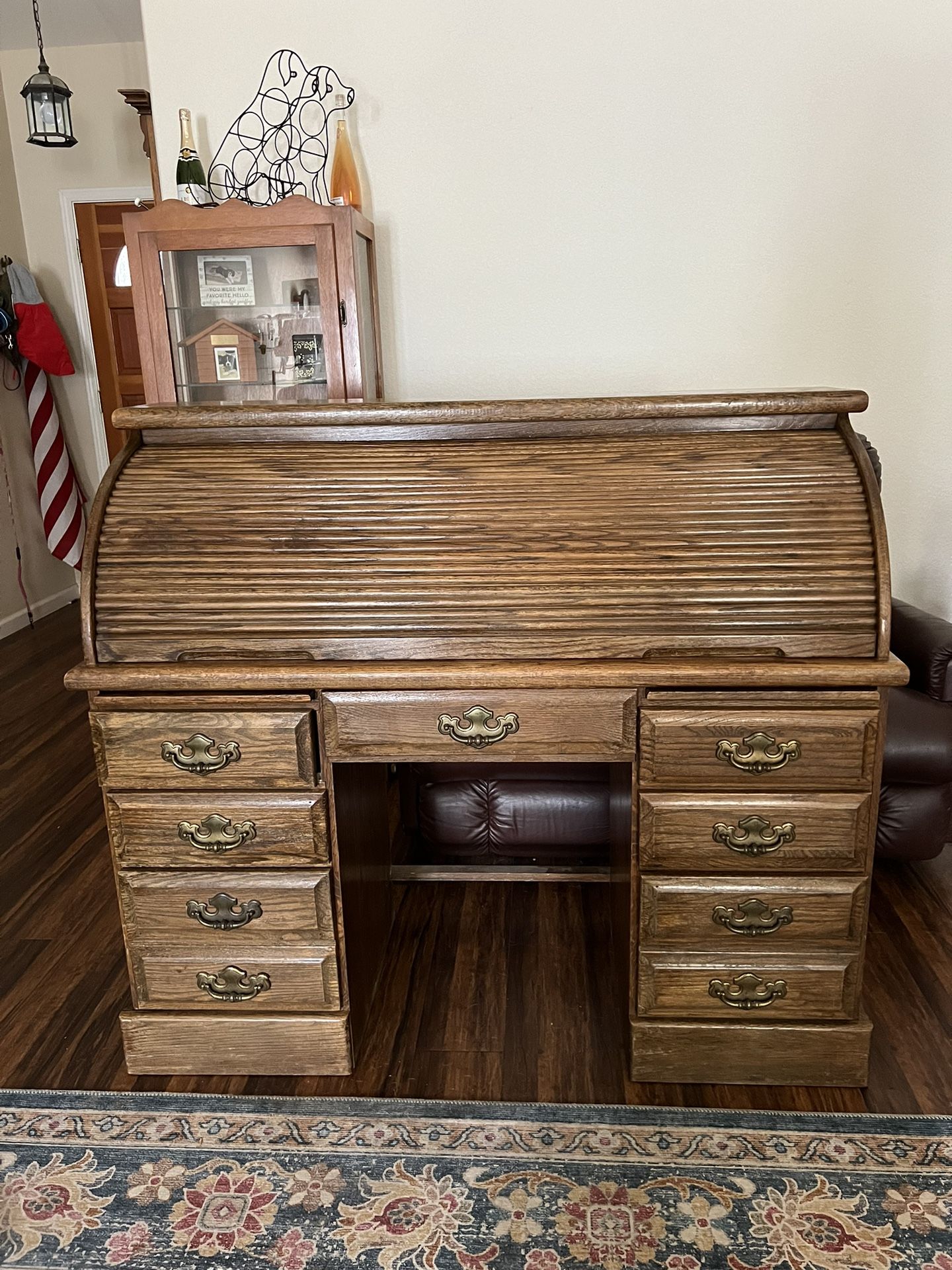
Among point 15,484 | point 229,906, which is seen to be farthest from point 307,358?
point 15,484

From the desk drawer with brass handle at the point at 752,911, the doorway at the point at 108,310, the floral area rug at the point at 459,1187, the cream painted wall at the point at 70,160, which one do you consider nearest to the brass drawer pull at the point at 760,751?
the desk drawer with brass handle at the point at 752,911

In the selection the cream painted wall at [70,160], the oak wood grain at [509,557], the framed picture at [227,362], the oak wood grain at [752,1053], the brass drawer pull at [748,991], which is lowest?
the oak wood grain at [752,1053]

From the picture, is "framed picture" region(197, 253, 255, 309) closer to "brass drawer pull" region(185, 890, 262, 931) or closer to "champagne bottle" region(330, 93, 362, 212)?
"champagne bottle" region(330, 93, 362, 212)

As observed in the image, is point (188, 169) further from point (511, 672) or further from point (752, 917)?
point (752, 917)

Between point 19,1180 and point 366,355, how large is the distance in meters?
2.07

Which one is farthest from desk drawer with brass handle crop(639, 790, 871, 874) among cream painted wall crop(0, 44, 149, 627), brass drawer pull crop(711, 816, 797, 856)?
cream painted wall crop(0, 44, 149, 627)

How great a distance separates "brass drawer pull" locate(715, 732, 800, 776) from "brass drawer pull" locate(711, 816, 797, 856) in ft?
0.34

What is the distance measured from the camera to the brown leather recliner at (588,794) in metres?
2.33

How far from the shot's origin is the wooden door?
530 centimetres

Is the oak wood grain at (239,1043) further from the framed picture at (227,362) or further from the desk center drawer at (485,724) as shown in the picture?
the framed picture at (227,362)

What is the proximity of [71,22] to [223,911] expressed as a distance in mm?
4878

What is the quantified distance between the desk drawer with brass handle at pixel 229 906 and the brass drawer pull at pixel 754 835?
2.42 feet

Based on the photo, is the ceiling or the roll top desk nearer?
the roll top desk

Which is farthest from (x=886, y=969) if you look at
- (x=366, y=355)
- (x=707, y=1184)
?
(x=366, y=355)
